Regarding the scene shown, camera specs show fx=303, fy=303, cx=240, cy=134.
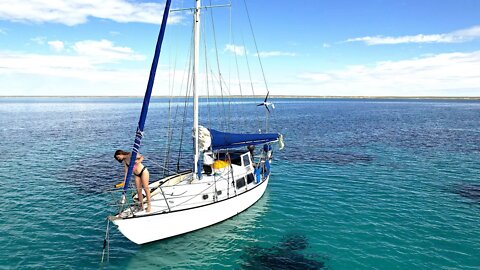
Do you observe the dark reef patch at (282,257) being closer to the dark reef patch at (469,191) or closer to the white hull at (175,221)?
the white hull at (175,221)

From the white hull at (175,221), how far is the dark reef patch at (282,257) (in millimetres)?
3149

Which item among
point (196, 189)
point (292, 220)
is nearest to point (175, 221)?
point (196, 189)

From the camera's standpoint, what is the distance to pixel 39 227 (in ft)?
62.1

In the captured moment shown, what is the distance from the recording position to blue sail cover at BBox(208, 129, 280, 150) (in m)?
22.0

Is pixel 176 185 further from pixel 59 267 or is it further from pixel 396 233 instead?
pixel 396 233

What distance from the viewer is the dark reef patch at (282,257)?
15234 millimetres

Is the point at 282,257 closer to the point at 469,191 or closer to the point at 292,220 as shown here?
the point at 292,220

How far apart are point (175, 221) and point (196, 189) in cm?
287

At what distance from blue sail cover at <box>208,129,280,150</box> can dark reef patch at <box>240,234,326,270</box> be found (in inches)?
308

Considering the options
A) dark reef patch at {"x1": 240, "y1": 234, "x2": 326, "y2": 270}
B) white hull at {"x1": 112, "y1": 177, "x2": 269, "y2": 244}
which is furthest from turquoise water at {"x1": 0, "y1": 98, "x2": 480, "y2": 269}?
white hull at {"x1": 112, "y1": 177, "x2": 269, "y2": 244}

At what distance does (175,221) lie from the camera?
17.0 meters

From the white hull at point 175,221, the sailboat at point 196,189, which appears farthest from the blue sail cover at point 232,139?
the white hull at point 175,221

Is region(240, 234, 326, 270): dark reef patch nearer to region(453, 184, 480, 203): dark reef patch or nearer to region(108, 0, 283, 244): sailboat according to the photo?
region(108, 0, 283, 244): sailboat

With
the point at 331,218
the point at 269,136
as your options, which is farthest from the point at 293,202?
the point at 269,136
